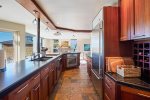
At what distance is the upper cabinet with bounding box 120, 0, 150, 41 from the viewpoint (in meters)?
2.02

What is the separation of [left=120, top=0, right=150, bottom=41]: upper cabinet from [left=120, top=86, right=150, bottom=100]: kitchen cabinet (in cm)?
70

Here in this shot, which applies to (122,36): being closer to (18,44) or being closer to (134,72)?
(134,72)

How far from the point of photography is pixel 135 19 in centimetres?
234

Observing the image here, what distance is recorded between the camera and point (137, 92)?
2.00 meters

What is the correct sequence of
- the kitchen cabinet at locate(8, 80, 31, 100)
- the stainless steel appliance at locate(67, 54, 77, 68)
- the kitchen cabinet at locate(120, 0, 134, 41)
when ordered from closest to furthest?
the kitchen cabinet at locate(8, 80, 31, 100), the kitchen cabinet at locate(120, 0, 134, 41), the stainless steel appliance at locate(67, 54, 77, 68)

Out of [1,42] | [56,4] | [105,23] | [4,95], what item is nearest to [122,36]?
[105,23]

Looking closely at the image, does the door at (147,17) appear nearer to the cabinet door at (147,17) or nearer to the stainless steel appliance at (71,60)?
the cabinet door at (147,17)

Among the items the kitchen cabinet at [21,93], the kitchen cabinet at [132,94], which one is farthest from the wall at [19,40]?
the kitchen cabinet at [132,94]

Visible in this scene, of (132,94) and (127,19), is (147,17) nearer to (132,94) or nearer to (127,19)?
(127,19)

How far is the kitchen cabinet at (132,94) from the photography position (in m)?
1.90

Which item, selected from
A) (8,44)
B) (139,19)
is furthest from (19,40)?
(139,19)

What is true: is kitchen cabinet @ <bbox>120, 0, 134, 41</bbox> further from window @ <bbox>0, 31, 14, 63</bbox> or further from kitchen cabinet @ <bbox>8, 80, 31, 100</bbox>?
window @ <bbox>0, 31, 14, 63</bbox>

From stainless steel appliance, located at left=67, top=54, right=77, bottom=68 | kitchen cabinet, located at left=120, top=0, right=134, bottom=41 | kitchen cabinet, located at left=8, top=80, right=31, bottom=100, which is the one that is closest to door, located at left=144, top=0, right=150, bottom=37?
kitchen cabinet, located at left=120, top=0, right=134, bottom=41

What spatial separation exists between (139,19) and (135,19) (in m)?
0.14
